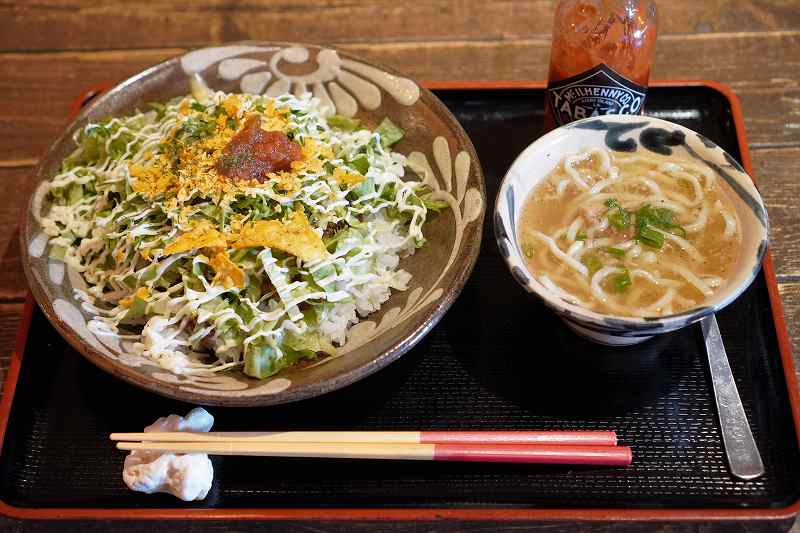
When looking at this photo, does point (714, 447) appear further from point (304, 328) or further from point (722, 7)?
point (722, 7)

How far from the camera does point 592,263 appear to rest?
1809 mm

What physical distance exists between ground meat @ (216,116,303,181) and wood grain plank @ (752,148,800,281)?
151 cm

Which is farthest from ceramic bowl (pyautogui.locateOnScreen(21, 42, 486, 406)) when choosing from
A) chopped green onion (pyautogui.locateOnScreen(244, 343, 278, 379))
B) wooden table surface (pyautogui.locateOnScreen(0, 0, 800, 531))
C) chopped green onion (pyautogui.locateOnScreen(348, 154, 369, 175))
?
wooden table surface (pyautogui.locateOnScreen(0, 0, 800, 531))

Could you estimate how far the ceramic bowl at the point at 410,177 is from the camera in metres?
1.65

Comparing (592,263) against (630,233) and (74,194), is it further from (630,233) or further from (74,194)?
(74,194)

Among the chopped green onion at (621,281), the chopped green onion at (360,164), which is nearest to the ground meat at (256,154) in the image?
the chopped green onion at (360,164)

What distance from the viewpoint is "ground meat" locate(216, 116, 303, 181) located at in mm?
1942

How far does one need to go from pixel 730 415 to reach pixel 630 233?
52 centimetres

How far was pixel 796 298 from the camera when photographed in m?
2.07

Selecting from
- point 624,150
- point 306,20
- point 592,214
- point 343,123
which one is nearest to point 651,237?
point 592,214

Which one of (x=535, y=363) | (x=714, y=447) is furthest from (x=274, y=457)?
(x=714, y=447)

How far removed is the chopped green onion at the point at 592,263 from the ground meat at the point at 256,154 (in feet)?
2.78

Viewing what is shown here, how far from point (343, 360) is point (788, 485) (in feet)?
3.54

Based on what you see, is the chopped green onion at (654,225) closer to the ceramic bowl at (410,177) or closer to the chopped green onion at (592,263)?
the chopped green onion at (592,263)
